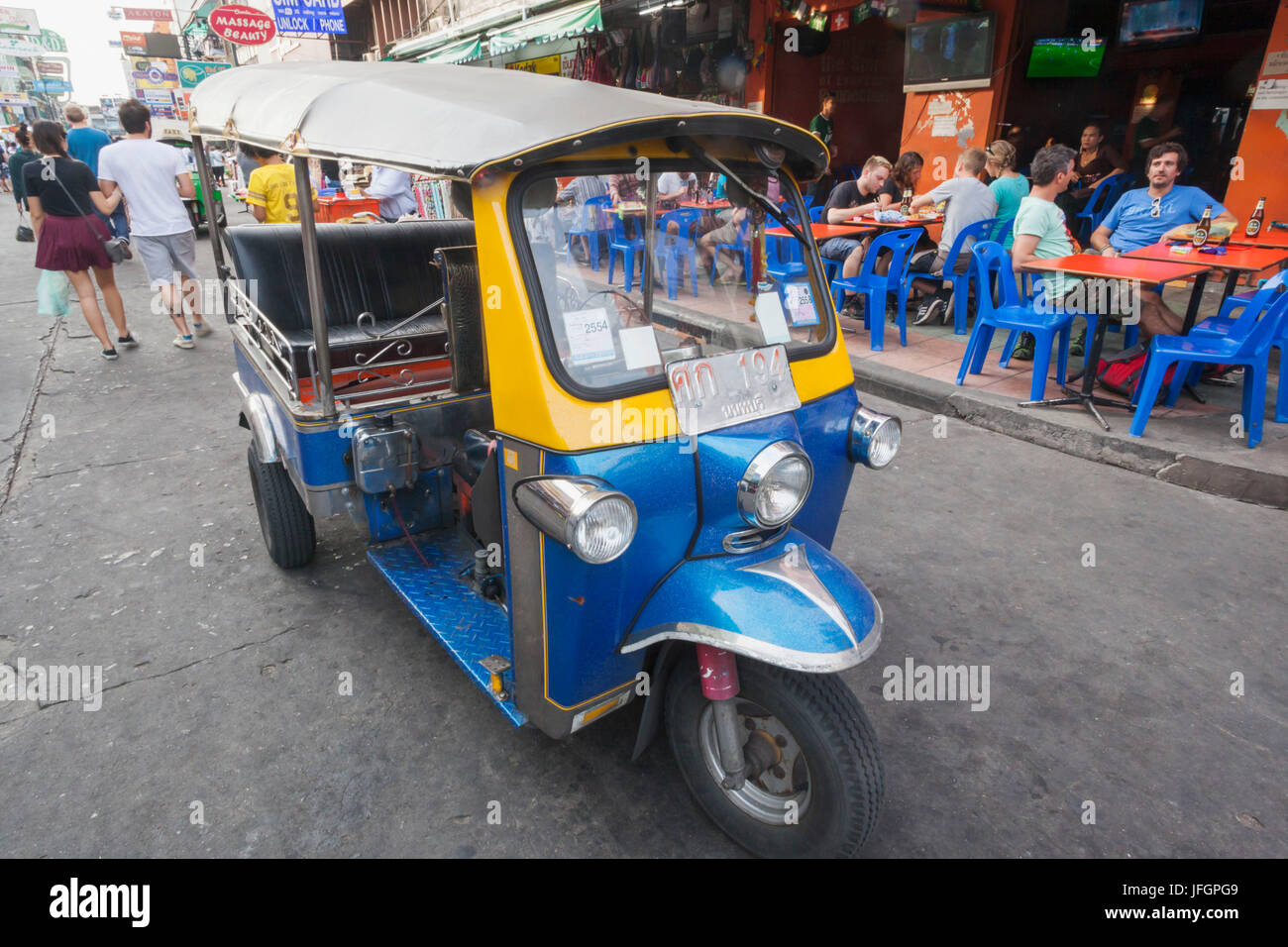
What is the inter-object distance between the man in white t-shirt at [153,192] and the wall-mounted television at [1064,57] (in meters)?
10.4

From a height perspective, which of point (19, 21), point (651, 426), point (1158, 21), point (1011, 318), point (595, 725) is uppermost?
point (19, 21)

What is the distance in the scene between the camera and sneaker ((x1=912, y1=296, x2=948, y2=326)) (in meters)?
7.77

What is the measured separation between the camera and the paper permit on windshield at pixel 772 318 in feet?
8.16

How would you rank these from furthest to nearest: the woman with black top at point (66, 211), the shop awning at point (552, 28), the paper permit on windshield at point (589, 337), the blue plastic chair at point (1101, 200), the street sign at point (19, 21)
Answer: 1. the street sign at point (19, 21)
2. the shop awning at point (552, 28)
3. the blue plastic chair at point (1101, 200)
4. the woman with black top at point (66, 211)
5. the paper permit on windshield at point (589, 337)

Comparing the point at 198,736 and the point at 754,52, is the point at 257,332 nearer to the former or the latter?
the point at 198,736

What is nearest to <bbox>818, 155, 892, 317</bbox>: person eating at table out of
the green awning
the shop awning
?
the shop awning

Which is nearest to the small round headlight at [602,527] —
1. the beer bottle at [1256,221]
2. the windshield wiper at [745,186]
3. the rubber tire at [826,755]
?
the rubber tire at [826,755]

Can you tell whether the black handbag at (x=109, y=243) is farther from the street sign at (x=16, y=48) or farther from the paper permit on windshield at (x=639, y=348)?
the street sign at (x=16, y=48)

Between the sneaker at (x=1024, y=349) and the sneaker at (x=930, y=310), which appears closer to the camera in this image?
the sneaker at (x=1024, y=349)

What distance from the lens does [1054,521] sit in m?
4.27

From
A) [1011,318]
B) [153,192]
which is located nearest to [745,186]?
[1011,318]

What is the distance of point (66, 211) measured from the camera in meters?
6.59

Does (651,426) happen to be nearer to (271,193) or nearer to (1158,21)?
(271,193)

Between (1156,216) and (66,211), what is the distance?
9.24m
